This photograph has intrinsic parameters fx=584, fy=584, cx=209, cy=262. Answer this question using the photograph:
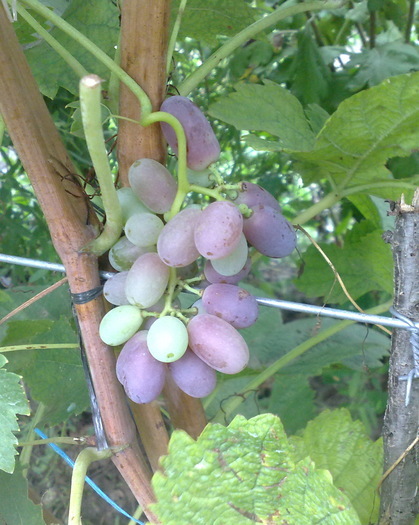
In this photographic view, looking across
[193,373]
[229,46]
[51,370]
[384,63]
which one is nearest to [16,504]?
[51,370]

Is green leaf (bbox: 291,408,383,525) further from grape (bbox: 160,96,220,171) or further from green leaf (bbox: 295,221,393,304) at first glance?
grape (bbox: 160,96,220,171)

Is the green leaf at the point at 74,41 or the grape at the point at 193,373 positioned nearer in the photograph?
the grape at the point at 193,373

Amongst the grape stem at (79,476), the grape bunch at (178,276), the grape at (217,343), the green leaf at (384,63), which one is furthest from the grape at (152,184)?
the green leaf at (384,63)

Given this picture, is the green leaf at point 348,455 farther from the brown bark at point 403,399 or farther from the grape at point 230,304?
the grape at point 230,304

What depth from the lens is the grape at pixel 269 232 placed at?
468 mm

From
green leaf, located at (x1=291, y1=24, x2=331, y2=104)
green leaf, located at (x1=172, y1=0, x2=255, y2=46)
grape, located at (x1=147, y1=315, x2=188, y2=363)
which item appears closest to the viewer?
grape, located at (x1=147, y1=315, x2=188, y2=363)

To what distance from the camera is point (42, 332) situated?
787 millimetres

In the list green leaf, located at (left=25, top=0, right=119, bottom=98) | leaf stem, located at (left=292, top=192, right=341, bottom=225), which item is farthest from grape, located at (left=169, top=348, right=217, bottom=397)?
green leaf, located at (left=25, top=0, right=119, bottom=98)

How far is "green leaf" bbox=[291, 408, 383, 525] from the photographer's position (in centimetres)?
62

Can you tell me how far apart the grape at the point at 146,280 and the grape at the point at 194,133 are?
0.09 meters

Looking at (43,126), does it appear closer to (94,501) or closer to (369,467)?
(369,467)

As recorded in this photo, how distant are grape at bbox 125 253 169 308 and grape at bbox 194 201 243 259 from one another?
0.05m

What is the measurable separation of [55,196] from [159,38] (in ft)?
0.52

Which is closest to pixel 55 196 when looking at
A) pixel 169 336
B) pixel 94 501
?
pixel 169 336
